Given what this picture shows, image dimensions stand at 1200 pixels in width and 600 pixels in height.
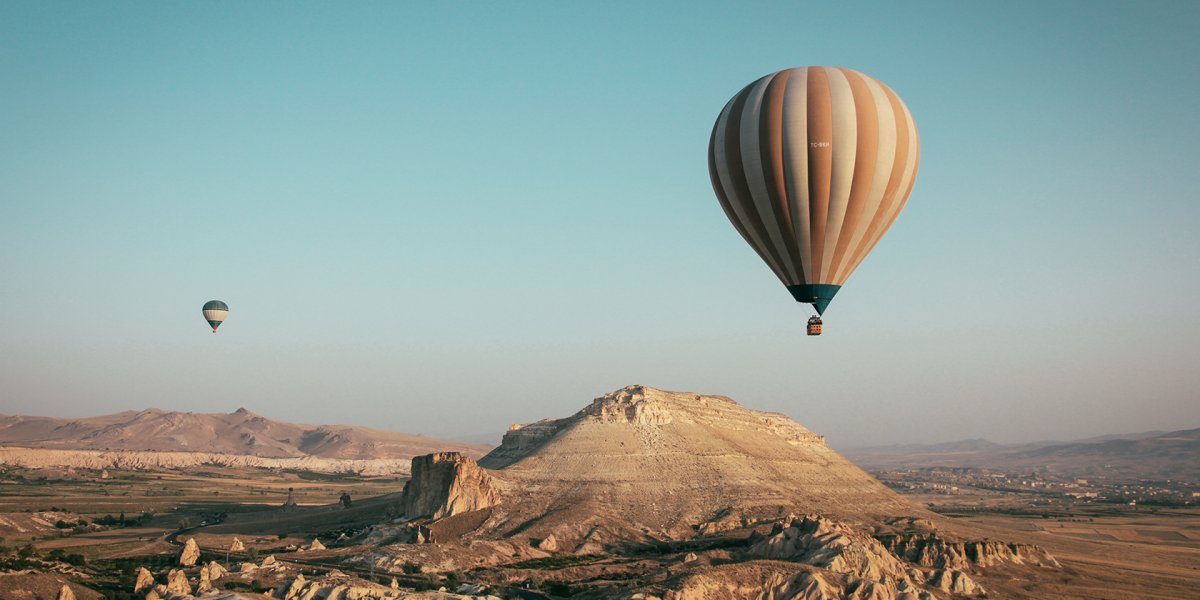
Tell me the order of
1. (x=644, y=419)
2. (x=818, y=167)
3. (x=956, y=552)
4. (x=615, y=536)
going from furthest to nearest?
(x=644, y=419) < (x=615, y=536) < (x=956, y=552) < (x=818, y=167)

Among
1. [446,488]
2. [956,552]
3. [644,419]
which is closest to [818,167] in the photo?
[956,552]

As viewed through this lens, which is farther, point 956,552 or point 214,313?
point 214,313

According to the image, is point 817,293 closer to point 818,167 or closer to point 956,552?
point 818,167

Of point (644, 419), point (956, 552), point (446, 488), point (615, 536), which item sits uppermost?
point (644, 419)

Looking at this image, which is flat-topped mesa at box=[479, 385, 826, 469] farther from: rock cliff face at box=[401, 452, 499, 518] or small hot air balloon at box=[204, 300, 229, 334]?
small hot air balloon at box=[204, 300, 229, 334]

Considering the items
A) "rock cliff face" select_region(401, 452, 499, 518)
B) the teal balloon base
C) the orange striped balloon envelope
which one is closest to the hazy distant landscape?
"rock cliff face" select_region(401, 452, 499, 518)
